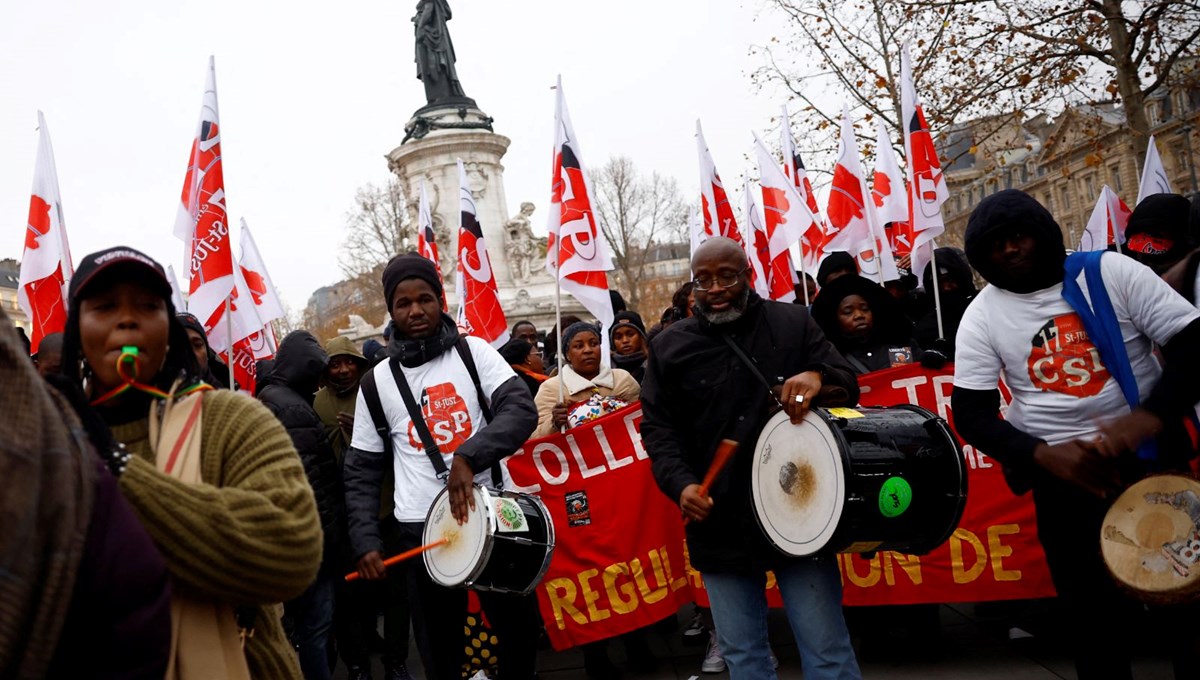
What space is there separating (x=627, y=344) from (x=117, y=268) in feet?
19.1

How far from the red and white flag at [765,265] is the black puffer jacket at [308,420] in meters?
4.06

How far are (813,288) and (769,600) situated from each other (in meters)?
6.40

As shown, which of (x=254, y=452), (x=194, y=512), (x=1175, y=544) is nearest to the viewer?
(x=194, y=512)

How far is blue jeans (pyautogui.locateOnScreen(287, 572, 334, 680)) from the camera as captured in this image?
202 inches

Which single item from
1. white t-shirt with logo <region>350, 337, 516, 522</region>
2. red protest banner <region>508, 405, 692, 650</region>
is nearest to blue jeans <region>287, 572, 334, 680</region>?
white t-shirt with logo <region>350, 337, 516, 522</region>

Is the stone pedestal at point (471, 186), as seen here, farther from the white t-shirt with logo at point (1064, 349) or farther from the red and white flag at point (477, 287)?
the white t-shirt with logo at point (1064, 349)

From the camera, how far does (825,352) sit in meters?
3.80

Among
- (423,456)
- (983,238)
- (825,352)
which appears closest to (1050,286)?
(983,238)

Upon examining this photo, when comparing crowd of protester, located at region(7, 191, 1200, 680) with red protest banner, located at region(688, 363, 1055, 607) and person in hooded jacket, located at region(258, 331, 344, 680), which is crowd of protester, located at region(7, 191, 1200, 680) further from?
red protest banner, located at region(688, 363, 1055, 607)

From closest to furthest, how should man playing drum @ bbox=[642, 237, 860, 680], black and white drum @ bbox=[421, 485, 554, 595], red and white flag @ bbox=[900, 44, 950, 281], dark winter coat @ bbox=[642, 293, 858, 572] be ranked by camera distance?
man playing drum @ bbox=[642, 237, 860, 680] < dark winter coat @ bbox=[642, 293, 858, 572] < black and white drum @ bbox=[421, 485, 554, 595] < red and white flag @ bbox=[900, 44, 950, 281]

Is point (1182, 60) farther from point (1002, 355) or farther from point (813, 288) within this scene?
point (1002, 355)

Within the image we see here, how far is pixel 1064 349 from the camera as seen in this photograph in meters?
3.61

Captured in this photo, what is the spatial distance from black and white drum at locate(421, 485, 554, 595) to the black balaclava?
203 cm

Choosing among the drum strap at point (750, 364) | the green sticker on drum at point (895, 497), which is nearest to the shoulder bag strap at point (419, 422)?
the drum strap at point (750, 364)
